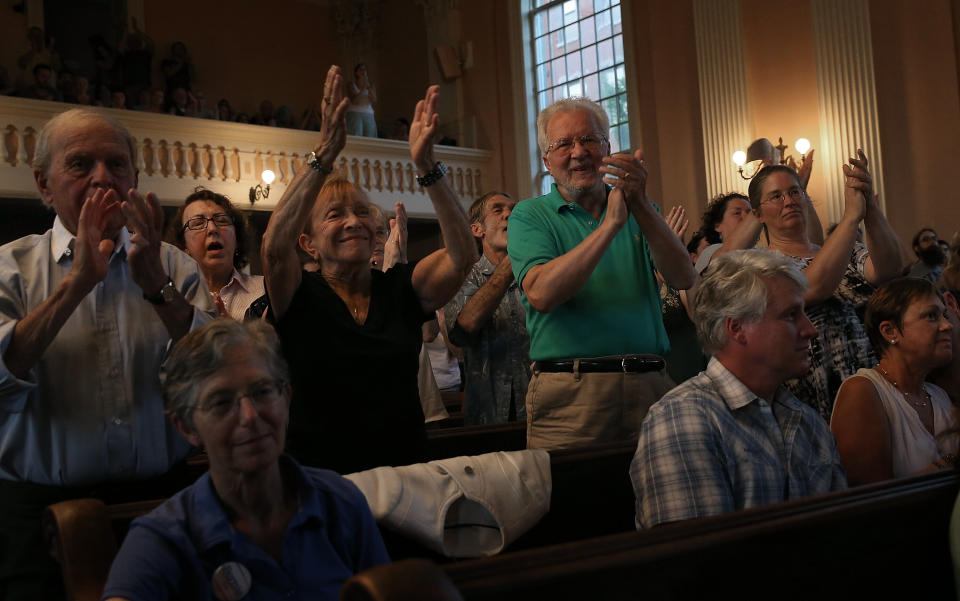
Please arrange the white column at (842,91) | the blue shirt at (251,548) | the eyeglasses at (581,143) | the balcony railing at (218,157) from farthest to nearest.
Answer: the balcony railing at (218,157), the white column at (842,91), the eyeglasses at (581,143), the blue shirt at (251,548)

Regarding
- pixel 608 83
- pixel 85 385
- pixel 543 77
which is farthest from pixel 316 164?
pixel 543 77

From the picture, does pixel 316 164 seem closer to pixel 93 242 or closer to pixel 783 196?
pixel 93 242

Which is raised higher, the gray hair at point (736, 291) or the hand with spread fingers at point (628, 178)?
the hand with spread fingers at point (628, 178)

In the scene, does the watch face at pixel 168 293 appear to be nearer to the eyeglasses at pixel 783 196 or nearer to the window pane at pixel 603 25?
the eyeglasses at pixel 783 196

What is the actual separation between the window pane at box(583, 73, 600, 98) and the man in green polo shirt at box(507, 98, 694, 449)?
9604 mm

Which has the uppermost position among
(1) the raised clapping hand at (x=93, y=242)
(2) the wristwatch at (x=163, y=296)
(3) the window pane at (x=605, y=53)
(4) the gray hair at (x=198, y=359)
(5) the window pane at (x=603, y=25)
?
(5) the window pane at (x=603, y=25)

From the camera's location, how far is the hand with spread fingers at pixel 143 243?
72.6 inches

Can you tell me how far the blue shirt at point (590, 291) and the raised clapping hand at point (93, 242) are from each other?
3.76ft

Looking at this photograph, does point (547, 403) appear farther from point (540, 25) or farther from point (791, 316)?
point (540, 25)

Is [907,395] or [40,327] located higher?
[40,327]

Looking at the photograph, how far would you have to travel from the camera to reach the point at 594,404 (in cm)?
246

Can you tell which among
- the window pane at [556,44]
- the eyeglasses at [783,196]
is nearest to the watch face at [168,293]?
the eyeglasses at [783,196]

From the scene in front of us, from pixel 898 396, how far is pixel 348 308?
1.46m

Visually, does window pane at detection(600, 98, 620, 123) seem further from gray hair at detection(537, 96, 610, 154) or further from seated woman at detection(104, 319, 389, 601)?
seated woman at detection(104, 319, 389, 601)
